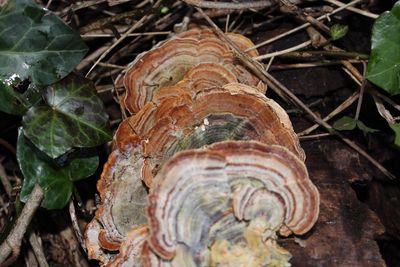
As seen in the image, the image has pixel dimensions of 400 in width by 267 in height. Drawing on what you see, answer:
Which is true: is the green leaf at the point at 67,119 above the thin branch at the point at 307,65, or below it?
above

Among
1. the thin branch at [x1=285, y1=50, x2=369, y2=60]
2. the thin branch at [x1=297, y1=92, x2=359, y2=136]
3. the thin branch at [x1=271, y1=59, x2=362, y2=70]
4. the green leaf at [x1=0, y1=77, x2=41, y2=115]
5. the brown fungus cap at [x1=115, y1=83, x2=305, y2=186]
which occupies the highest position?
the green leaf at [x1=0, y1=77, x2=41, y2=115]

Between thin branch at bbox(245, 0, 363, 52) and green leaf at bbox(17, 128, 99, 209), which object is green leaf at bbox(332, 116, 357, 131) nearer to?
thin branch at bbox(245, 0, 363, 52)

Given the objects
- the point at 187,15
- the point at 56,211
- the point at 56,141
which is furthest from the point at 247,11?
the point at 56,211

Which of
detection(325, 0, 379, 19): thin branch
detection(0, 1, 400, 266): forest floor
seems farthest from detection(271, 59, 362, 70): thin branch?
detection(325, 0, 379, 19): thin branch

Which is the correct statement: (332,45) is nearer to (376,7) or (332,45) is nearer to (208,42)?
(376,7)

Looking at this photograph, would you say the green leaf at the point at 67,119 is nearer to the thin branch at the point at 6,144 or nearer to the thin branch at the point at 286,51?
the thin branch at the point at 6,144

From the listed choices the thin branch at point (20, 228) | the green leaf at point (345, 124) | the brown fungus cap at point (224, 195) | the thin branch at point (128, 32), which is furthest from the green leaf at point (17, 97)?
the green leaf at point (345, 124)
